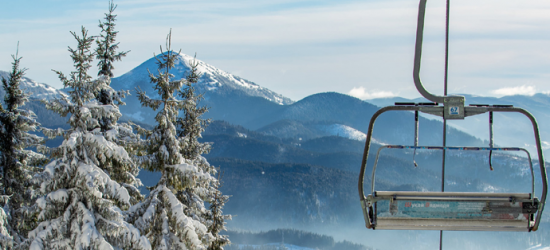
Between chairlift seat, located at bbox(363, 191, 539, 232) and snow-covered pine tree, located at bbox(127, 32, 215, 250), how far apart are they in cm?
1174

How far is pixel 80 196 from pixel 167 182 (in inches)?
111

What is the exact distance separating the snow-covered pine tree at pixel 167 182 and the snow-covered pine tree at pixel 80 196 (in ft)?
3.57

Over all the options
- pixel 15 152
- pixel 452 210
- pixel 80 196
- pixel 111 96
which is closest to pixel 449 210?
pixel 452 210

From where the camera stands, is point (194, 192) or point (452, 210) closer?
point (452, 210)

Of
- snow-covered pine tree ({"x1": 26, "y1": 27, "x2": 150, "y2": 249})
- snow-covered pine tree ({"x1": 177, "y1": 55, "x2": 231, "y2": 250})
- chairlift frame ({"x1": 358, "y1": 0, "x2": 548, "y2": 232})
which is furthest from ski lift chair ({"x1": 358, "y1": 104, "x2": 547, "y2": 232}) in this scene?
snow-covered pine tree ({"x1": 177, "y1": 55, "x2": 231, "y2": 250})

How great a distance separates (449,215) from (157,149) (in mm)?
13099

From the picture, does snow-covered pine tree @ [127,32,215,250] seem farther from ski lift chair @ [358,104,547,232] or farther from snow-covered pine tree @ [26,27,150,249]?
ski lift chair @ [358,104,547,232]

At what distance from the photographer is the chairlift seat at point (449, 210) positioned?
5445 mm

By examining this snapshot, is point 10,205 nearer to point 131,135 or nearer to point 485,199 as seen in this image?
point 131,135

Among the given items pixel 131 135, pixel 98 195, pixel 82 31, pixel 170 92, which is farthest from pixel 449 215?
pixel 131 135

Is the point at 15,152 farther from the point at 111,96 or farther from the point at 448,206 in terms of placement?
the point at 448,206

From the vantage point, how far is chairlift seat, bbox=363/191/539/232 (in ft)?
17.9

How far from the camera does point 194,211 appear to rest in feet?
72.1

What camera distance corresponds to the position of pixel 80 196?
1557 cm
